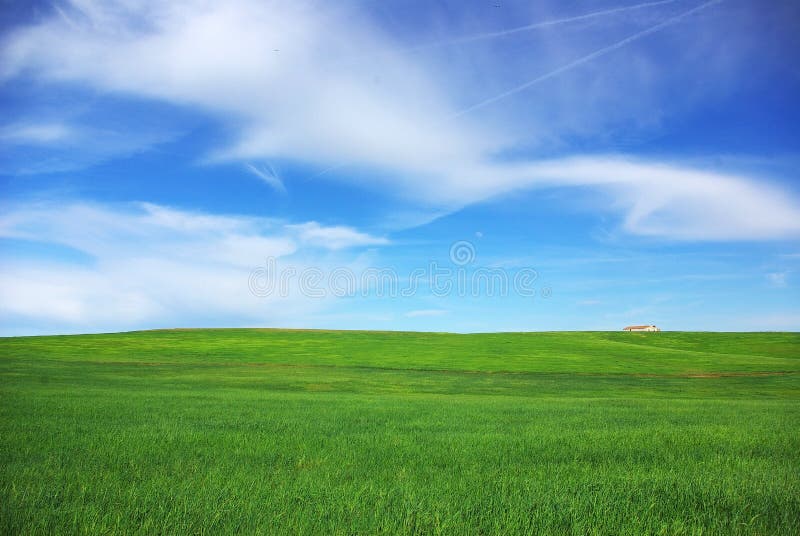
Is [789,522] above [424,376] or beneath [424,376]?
above

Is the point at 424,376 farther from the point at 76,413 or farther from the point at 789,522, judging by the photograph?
the point at 789,522

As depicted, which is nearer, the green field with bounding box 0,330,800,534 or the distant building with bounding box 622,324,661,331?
the green field with bounding box 0,330,800,534

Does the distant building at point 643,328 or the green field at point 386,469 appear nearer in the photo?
the green field at point 386,469

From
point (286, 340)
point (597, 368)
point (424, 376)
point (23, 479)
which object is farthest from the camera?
point (286, 340)

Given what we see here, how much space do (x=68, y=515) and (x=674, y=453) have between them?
10.5 m

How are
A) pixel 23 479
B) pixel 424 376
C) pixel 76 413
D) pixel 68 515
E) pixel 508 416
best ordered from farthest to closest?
pixel 424 376 < pixel 508 416 < pixel 76 413 < pixel 23 479 < pixel 68 515

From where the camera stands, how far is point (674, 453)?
34.6ft

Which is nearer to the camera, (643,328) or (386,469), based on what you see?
(386,469)

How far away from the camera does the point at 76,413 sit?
16016mm

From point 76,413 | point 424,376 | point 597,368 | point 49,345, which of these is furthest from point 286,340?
point 76,413

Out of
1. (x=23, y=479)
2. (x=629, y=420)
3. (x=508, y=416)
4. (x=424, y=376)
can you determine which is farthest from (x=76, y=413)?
(x=424, y=376)

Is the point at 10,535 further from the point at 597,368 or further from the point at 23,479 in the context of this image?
the point at 597,368

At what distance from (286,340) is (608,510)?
3196 inches

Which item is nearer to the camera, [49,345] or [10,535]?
[10,535]
